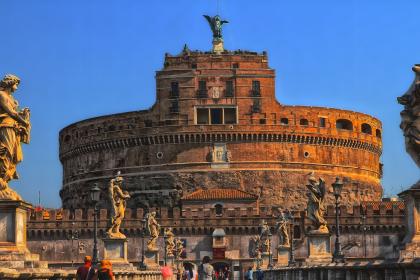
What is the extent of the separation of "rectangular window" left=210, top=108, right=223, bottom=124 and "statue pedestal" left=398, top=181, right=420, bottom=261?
75.7m

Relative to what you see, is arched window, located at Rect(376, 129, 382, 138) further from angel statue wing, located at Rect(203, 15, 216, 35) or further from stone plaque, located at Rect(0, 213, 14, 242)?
stone plaque, located at Rect(0, 213, 14, 242)

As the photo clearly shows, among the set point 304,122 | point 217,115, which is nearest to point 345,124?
point 304,122

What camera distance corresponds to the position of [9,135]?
12.8m

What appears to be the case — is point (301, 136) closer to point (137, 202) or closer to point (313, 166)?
point (313, 166)

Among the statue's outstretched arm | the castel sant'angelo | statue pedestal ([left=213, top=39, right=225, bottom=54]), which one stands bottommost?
the statue's outstretched arm

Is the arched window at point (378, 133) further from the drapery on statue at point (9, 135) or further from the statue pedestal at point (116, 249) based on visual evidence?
the drapery on statue at point (9, 135)

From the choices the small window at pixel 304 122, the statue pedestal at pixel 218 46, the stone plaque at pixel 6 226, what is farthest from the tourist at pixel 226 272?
the stone plaque at pixel 6 226

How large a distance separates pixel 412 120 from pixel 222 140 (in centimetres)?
7508

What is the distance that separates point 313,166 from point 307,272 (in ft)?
227

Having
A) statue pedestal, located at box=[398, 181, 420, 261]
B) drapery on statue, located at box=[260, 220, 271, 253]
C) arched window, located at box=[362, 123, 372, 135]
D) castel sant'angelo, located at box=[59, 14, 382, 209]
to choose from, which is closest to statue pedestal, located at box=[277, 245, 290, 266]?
drapery on statue, located at box=[260, 220, 271, 253]

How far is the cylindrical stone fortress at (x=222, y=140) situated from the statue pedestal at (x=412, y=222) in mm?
74047

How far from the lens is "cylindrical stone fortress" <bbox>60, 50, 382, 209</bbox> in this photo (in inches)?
3474

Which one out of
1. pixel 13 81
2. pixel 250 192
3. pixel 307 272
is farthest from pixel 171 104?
→ pixel 13 81

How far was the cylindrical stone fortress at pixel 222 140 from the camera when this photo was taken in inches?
3474
